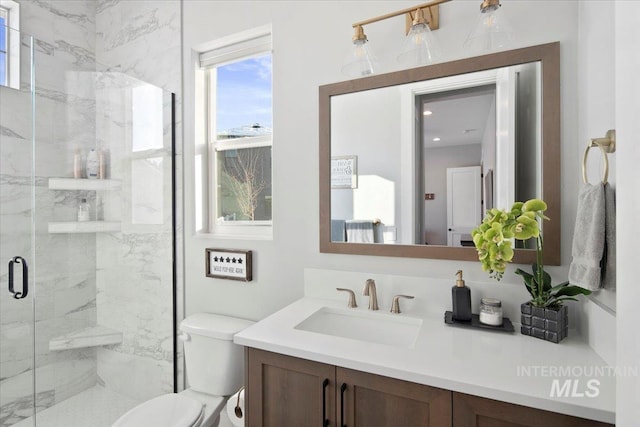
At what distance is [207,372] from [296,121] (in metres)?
1.33

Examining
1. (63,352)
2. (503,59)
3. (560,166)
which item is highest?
(503,59)

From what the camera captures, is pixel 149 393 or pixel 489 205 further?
pixel 149 393

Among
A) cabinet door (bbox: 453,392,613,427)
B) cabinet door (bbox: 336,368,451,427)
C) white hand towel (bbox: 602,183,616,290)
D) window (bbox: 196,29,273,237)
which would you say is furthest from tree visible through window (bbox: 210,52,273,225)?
white hand towel (bbox: 602,183,616,290)

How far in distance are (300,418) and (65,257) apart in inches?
62.7

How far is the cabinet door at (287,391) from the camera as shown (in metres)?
1.01

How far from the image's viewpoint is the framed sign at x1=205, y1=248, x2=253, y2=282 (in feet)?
5.86

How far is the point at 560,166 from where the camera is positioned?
1195mm

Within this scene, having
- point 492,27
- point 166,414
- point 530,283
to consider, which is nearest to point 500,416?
point 530,283

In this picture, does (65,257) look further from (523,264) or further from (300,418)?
(523,264)

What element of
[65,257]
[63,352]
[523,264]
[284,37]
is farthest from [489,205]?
[63,352]

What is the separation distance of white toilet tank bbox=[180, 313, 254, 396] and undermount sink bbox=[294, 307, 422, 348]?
0.46 m

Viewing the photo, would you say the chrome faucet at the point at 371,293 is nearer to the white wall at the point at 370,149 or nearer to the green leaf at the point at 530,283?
the white wall at the point at 370,149

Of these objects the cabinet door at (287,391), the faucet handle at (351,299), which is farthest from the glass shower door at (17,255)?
the faucet handle at (351,299)

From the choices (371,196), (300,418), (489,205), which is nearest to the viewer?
(300,418)
